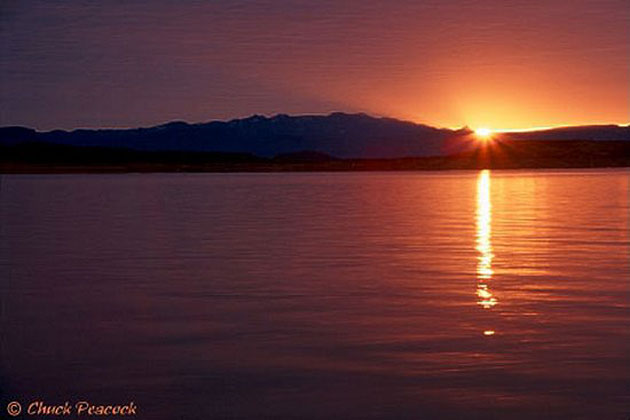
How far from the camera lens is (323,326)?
594 inches

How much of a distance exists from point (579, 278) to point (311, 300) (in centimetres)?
611

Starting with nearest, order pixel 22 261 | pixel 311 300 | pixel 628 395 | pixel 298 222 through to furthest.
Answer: pixel 628 395
pixel 311 300
pixel 22 261
pixel 298 222

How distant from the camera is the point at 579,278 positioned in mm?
20422

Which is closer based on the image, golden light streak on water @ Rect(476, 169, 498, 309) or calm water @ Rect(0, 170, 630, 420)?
calm water @ Rect(0, 170, 630, 420)

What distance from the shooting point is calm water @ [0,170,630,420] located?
36.4 ft

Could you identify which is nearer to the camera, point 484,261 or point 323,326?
point 323,326

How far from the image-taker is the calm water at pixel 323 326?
36.4ft

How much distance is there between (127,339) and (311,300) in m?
4.26

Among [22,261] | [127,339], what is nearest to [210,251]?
[22,261]

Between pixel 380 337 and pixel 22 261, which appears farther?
pixel 22 261

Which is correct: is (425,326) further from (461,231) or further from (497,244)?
(461,231)

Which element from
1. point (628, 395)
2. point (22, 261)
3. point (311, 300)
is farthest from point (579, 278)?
point (22, 261)

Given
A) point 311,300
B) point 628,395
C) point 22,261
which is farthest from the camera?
point 22,261

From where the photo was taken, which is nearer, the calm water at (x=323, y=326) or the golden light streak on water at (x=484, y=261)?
the calm water at (x=323, y=326)
